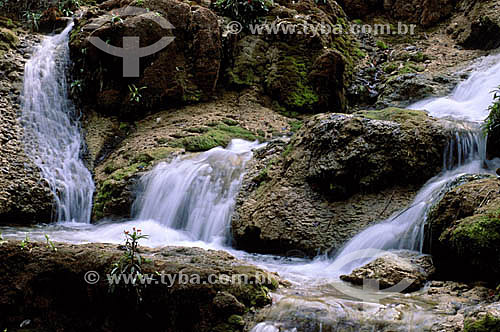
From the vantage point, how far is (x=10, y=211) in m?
7.55

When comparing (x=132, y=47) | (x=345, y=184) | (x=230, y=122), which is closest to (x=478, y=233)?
(x=345, y=184)

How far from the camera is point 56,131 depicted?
9445 millimetres

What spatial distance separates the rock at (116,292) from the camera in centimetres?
385

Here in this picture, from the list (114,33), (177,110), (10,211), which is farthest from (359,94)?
(10,211)

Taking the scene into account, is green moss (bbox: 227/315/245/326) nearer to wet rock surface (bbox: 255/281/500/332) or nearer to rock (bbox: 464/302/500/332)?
wet rock surface (bbox: 255/281/500/332)

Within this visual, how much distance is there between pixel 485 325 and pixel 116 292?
314 cm

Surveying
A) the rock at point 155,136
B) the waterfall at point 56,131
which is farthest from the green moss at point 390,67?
the waterfall at point 56,131

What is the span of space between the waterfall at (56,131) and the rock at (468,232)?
618 centimetres

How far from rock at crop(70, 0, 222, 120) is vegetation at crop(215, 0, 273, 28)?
0.97 m

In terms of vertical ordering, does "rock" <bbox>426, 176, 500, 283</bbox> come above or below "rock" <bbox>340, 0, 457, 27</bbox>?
below

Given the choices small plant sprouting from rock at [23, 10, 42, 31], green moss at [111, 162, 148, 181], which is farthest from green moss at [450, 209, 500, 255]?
small plant sprouting from rock at [23, 10, 42, 31]

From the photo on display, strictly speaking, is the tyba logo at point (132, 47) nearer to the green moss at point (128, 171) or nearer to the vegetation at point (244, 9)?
the vegetation at point (244, 9)

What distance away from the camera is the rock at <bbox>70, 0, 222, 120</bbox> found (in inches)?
400

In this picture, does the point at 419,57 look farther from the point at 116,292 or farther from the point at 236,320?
the point at 116,292
